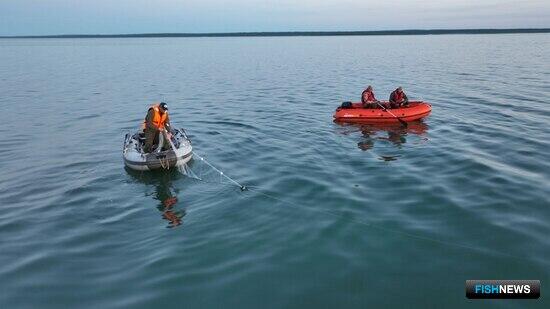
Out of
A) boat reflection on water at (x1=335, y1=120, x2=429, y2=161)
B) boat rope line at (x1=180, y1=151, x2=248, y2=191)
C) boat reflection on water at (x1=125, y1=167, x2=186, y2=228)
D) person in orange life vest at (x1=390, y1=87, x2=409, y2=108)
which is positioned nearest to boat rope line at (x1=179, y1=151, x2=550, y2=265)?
boat rope line at (x1=180, y1=151, x2=248, y2=191)

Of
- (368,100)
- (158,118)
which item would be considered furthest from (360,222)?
(368,100)

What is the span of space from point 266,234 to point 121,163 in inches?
341

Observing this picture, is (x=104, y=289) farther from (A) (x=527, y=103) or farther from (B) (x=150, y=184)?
(A) (x=527, y=103)

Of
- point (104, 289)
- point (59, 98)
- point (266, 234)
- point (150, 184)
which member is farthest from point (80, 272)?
point (59, 98)

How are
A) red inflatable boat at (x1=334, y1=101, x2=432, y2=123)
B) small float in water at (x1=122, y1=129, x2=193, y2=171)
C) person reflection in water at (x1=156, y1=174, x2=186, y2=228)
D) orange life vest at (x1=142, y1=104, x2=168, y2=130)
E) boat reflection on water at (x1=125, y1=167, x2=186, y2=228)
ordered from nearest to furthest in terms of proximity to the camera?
1. person reflection in water at (x1=156, y1=174, x2=186, y2=228)
2. boat reflection on water at (x1=125, y1=167, x2=186, y2=228)
3. small float in water at (x1=122, y1=129, x2=193, y2=171)
4. orange life vest at (x1=142, y1=104, x2=168, y2=130)
5. red inflatable boat at (x1=334, y1=101, x2=432, y2=123)

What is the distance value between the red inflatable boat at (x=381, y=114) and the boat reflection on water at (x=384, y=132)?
0.84 ft

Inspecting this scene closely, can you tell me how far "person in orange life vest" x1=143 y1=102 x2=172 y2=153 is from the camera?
15273 millimetres

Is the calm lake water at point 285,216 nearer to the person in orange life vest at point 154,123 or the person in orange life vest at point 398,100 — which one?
the person in orange life vest at point 154,123

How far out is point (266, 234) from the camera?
1062cm

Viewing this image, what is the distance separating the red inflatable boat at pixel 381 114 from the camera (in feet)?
74.6

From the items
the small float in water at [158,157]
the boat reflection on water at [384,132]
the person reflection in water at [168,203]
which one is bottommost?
the person reflection in water at [168,203]

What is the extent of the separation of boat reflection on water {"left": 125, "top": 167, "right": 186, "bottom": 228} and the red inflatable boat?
1071 cm

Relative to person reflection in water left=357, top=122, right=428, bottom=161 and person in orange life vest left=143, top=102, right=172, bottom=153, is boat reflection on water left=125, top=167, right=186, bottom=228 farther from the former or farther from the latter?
person reflection in water left=357, top=122, right=428, bottom=161

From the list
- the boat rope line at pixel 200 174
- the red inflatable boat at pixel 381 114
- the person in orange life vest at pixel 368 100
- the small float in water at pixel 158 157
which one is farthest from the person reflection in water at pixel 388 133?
the small float in water at pixel 158 157
